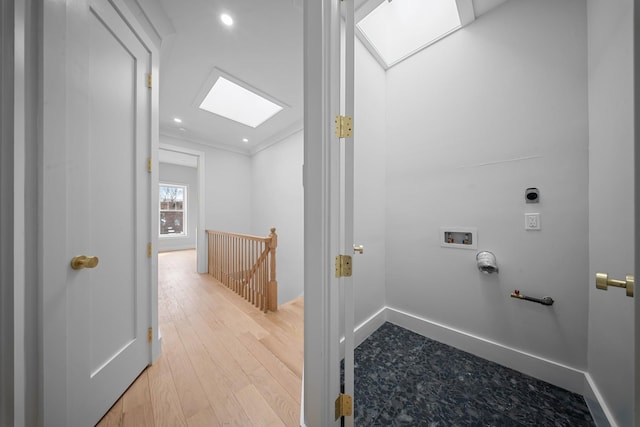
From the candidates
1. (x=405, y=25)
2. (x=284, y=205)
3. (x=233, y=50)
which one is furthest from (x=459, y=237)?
(x=284, y=205)

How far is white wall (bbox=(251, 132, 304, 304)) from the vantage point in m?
3.45

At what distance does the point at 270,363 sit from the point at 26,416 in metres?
1.09

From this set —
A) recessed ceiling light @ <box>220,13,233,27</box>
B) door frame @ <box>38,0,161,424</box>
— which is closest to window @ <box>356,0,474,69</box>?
recessed ceiling light @ <box>220,13,233,27</box>

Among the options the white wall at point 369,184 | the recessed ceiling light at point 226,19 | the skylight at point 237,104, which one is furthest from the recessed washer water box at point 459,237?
the skylight at point 237,104

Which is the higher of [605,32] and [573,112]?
[605,32]

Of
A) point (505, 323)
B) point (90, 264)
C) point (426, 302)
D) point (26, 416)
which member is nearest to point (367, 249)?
point (426, 302)

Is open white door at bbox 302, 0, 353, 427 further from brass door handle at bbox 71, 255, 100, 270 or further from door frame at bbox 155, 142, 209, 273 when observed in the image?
door frame at bbox 155, 142, 209, 273

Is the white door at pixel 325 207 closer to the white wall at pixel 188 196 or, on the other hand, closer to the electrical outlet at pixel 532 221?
the electrical outlet at pixel 532 221

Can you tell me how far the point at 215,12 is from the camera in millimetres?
1502

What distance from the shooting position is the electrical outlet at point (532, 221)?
1291 mm

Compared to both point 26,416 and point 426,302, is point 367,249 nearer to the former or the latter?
point 426,302

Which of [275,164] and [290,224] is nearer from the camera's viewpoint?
[290,224]

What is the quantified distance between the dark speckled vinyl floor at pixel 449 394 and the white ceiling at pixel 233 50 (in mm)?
2535

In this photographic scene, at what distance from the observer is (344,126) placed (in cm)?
86
